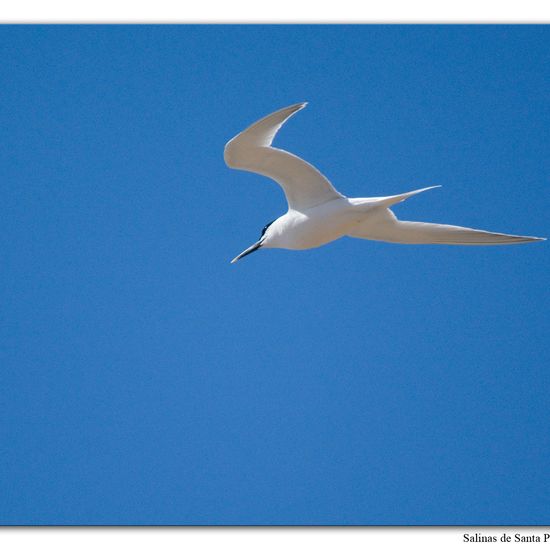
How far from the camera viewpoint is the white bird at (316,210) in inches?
432

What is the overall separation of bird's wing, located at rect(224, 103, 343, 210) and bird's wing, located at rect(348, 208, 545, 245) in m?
0.66

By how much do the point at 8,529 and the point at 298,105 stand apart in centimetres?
523

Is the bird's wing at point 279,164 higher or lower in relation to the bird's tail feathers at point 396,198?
higher

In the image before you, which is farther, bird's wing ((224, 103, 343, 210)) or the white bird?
the white bird

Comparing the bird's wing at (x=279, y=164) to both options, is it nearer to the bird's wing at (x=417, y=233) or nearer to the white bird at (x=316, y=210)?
the white bird at (x=316, y=210)

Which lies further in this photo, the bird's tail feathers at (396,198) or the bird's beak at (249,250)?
the bird's beak at (249,250)

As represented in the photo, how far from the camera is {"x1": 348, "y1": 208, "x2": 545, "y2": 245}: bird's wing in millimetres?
11461

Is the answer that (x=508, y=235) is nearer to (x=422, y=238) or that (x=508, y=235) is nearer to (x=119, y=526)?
(x=422, y=238)

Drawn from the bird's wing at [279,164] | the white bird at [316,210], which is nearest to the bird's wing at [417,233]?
the white bird at [316,210]

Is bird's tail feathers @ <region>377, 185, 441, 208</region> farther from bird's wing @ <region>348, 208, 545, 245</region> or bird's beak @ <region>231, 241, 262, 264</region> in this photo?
bird's beak @ <region>231, 241, 262, 264</region>

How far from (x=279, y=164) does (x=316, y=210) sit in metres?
0.73

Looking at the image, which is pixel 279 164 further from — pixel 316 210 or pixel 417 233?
pixel 417 233

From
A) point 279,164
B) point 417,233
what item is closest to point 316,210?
point 279,164

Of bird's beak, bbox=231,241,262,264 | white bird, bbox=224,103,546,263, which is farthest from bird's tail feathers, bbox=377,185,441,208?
bird's beak, bbox=231,241,262,264
